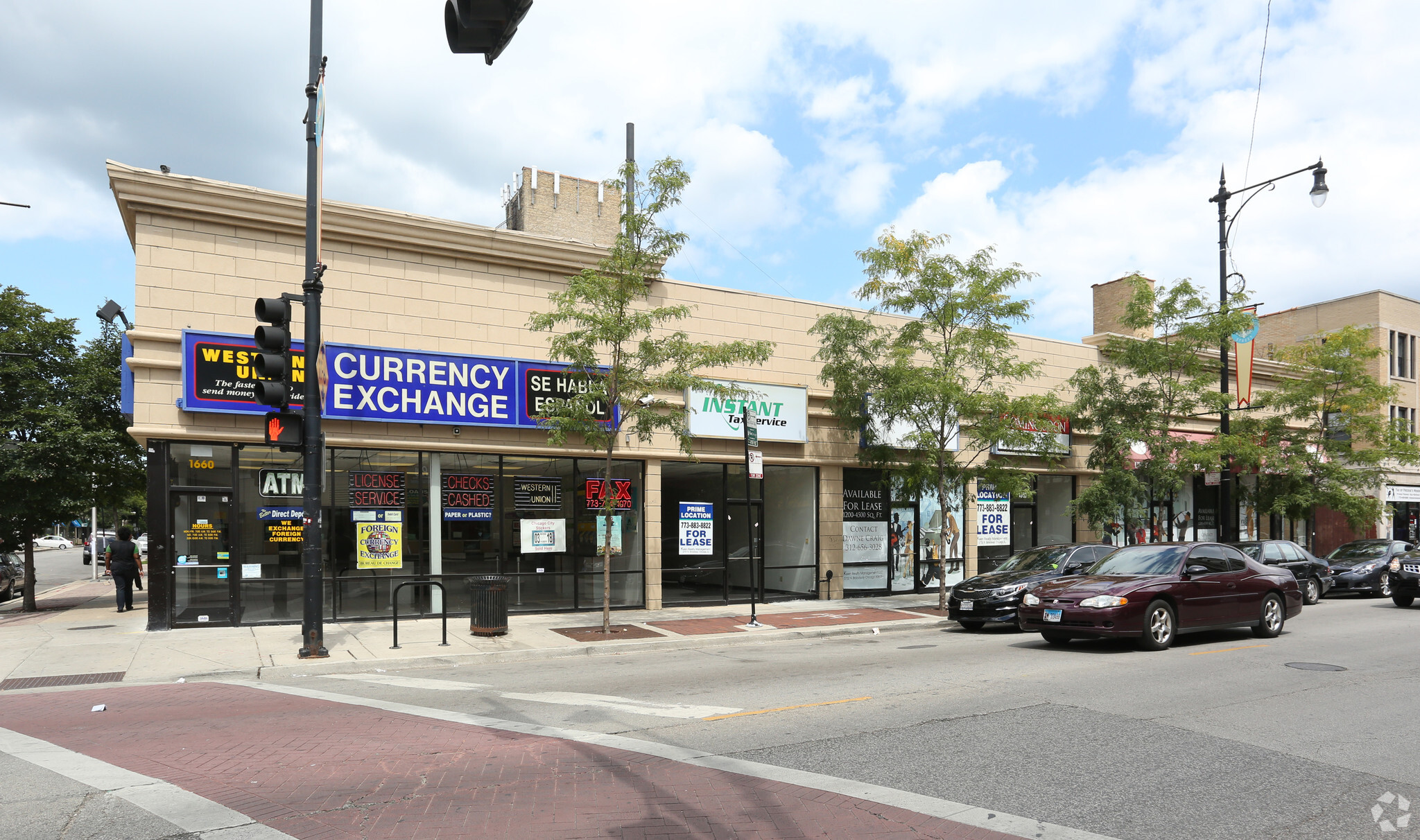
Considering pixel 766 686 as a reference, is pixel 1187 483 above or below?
above

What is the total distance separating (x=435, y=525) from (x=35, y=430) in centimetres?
1069

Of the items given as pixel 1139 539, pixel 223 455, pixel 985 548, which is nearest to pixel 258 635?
pixel 223 455

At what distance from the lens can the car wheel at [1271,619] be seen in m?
14.2

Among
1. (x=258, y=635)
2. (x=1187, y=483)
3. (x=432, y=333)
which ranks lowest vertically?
(x=258, y=635)

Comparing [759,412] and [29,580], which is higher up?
[759,412]

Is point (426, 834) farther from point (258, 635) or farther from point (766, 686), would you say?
point (258, 635)

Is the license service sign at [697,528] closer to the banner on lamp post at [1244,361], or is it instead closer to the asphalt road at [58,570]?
the banner on lamp post at [1244,361]

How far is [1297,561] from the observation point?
21672mm

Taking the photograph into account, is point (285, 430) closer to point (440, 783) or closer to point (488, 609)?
point (488, 609)

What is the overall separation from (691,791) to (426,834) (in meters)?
1.67

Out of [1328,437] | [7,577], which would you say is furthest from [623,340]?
[1328,437]

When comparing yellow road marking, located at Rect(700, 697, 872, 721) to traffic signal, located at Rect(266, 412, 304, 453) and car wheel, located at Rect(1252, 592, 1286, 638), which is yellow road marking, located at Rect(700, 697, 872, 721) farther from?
car wheel, located at Rect(1252, 592, 1286, 638)

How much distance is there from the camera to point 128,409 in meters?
15.5

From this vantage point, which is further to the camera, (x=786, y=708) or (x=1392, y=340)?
(x=1392, y=340)
